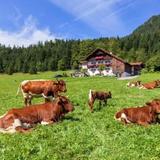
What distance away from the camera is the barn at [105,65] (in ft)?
453

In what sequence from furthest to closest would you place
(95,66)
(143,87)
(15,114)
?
(95,66) < (143,87) < (15,114)

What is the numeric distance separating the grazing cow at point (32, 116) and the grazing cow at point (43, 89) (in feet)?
22.7

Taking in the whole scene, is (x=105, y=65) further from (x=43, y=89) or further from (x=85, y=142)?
(x=85, y=142)

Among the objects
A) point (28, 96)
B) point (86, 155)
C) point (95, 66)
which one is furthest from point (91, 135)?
point (95, 66)

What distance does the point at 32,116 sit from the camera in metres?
16.0

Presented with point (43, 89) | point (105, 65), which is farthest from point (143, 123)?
point (105, 65)

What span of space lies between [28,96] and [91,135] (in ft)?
39.9

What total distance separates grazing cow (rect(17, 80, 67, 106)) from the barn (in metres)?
111

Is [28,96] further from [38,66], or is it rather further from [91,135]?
[38,66]

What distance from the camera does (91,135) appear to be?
46.3ft

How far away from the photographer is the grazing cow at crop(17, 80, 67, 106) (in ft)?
79.8

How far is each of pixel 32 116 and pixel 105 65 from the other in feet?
406

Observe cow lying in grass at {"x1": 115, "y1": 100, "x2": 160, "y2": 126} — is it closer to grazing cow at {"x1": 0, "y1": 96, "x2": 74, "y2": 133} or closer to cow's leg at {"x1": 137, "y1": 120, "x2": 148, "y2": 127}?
cow's leg at {"x1": 137, "y1": 120, "x2": 148, "y2": 127}

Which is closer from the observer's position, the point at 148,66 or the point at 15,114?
the point at 15,114
